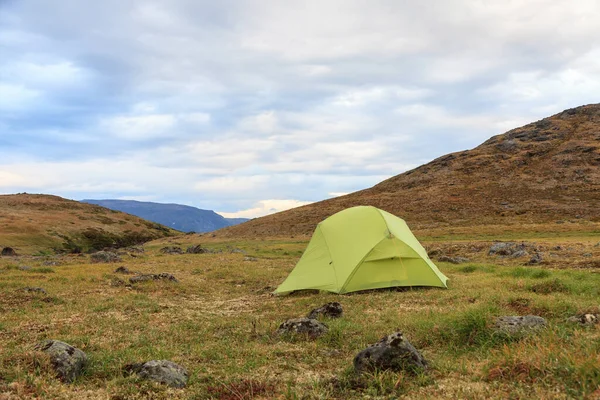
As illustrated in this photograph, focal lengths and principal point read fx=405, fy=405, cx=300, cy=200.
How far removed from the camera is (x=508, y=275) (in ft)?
65.4

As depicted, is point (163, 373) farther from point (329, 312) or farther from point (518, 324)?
point (518, 324)

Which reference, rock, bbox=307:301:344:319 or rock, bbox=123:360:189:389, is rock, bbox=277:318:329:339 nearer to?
rock, bbox=307:301:344:319

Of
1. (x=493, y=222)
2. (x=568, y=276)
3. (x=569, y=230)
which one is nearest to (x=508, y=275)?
(x=568, y=276)

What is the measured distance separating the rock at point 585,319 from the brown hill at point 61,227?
6997 centimetres

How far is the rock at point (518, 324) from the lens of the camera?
855 cm

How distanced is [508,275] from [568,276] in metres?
2.52

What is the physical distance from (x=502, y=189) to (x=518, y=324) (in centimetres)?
9580

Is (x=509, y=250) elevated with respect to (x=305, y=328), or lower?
elevated

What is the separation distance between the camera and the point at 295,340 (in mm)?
10297

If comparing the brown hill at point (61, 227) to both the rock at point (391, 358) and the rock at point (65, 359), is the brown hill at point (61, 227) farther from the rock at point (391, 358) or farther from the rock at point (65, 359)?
the rock at point (391, 358)

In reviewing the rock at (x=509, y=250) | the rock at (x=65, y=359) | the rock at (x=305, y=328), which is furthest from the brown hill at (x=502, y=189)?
the rock at (x=65, y=359)

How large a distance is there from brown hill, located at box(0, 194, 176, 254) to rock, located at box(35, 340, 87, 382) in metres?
63.7

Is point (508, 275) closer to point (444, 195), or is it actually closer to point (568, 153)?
point (444, 195)

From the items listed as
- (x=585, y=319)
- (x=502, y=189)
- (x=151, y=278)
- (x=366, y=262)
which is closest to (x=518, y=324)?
(x=585, y=319)
